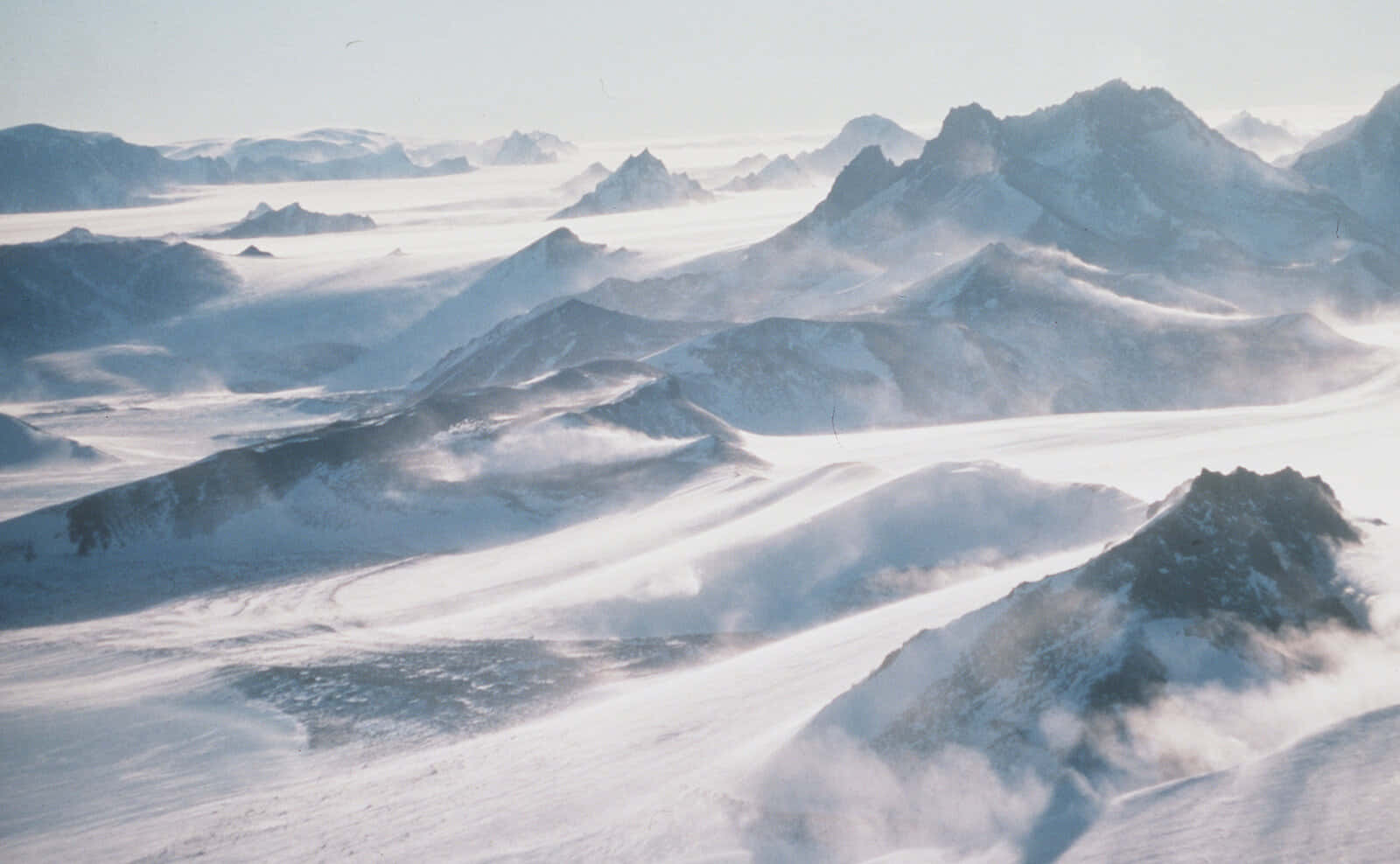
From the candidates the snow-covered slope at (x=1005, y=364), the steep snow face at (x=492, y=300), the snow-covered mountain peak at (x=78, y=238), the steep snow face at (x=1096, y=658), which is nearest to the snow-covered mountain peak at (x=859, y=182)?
the steep snow face at (x=492, y=300)

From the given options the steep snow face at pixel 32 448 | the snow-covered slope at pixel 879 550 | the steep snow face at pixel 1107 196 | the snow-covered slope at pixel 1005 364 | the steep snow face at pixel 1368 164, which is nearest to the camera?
the snow-covered slope at pixel 879 550

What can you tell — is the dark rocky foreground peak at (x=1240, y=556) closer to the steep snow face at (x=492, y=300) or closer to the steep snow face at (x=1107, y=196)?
the steep snow face at (x=1107, y=196)

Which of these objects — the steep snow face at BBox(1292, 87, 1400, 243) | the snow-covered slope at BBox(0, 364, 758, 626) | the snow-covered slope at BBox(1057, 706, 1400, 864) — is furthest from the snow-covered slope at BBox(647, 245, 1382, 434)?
the steep snow face at BBox(1292, 87, 1400, 243)

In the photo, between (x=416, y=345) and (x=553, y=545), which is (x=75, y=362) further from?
(x=553, y=545)

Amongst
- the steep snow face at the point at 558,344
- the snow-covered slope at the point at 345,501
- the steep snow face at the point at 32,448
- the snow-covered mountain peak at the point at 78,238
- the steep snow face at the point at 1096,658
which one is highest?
the snow-covered mountain peak at the point at 78,238

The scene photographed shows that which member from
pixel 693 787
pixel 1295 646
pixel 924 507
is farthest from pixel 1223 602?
pixel 924 507

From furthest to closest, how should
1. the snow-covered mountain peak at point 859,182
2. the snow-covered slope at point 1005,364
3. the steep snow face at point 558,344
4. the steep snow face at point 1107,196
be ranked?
the snow-covered mountain peak at point 859,182 < the steep snow face at point 1107,196 < the steep snow face at point 558,344 < the snow-covered slope at point 1005,364

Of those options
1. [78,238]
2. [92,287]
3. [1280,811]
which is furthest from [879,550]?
[78,238]
